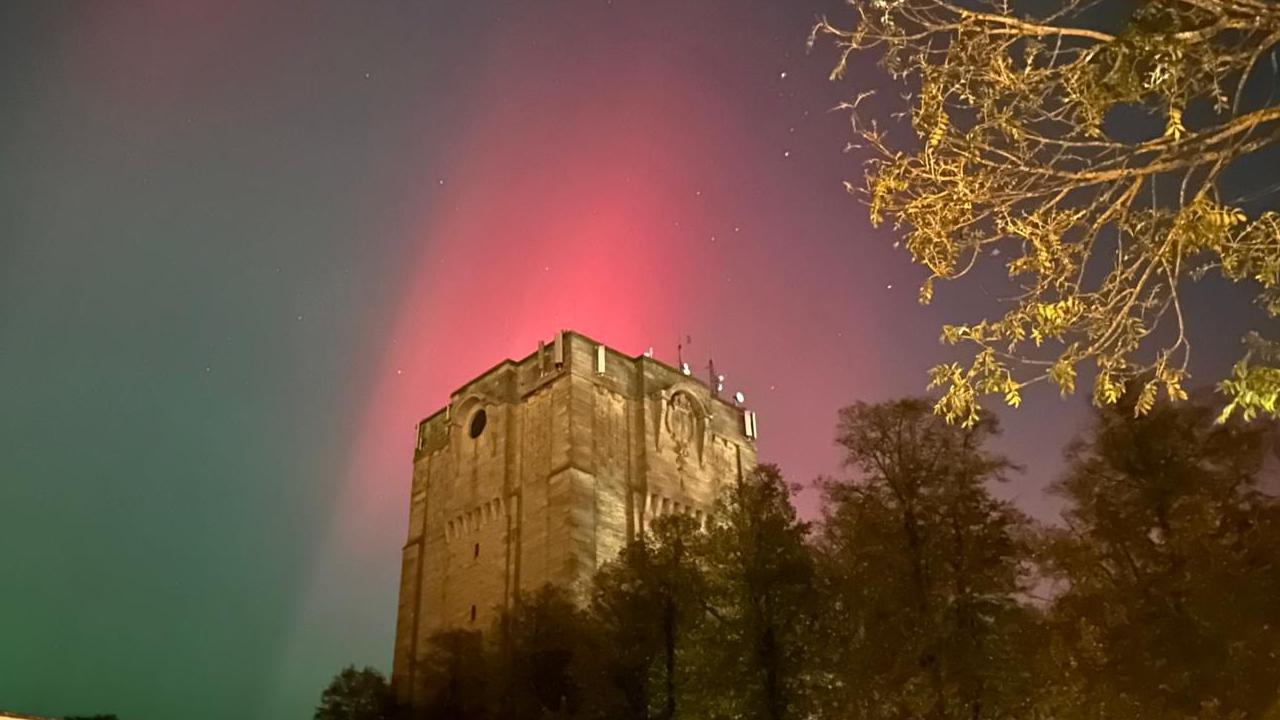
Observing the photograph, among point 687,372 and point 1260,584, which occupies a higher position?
point 687,372

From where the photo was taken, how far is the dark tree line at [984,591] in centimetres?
1723

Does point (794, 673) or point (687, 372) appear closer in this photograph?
point (794, 673)

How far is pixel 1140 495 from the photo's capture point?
19.7 m

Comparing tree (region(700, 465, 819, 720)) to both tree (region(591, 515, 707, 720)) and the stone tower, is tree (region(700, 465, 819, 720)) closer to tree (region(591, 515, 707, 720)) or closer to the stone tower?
tree (region(591, 515, 707, 720))

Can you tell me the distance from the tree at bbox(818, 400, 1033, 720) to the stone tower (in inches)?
951

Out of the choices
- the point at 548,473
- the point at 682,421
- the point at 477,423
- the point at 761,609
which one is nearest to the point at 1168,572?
the point at 761,609

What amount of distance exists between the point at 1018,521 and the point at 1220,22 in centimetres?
1442

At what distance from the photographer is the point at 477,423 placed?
54.3m

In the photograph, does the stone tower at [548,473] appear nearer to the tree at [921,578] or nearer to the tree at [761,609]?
the tree at [761,609]

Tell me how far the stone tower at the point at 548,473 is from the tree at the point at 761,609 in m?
21.4

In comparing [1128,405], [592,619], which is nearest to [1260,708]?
[1128,405]

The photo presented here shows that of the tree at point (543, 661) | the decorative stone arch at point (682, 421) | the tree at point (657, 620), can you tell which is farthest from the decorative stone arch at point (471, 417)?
the tree at point (657, 620)

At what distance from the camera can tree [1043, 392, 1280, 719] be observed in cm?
1691

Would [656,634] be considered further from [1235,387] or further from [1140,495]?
[1235,387]
